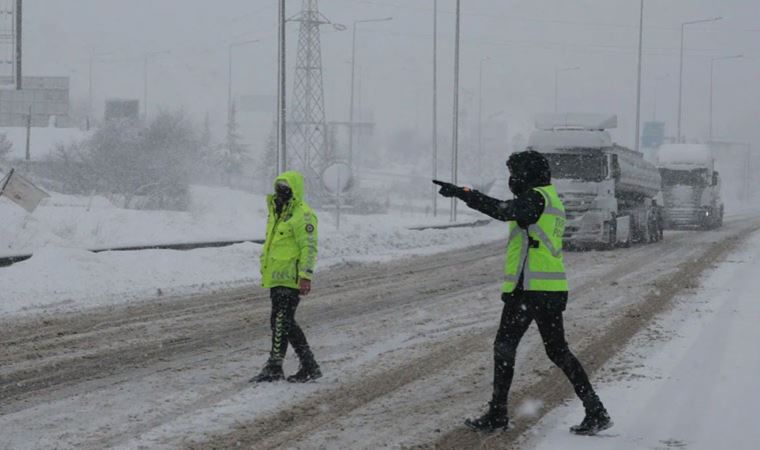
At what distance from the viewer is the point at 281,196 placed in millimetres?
8758

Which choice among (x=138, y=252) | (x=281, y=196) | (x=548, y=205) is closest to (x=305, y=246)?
(x=281, y=196)

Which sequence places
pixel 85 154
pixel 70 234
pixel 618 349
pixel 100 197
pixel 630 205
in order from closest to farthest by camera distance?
pixel 618 349, pixel 70 234, pixel 630 205, pixel 100 197, pixel 85 154

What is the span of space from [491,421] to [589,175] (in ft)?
68.4

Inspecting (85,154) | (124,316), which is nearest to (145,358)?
(124,316)

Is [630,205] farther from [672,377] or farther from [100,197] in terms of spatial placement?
[100,197]

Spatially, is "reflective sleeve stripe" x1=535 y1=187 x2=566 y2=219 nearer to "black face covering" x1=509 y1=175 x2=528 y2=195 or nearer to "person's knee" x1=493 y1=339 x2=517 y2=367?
"black face covering" x1=509 y1=175 x2=528 y2=195

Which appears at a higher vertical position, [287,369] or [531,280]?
[531,280]

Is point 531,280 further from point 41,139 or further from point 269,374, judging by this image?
point 41,139

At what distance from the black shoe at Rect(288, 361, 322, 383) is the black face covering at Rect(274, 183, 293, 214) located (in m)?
1.32

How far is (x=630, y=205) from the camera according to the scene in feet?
102

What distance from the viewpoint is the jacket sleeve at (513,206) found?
6.95 m

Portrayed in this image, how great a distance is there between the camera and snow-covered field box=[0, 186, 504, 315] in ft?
51.5

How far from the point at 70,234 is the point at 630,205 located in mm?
15848

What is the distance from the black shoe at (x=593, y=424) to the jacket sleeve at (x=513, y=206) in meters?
1.37
